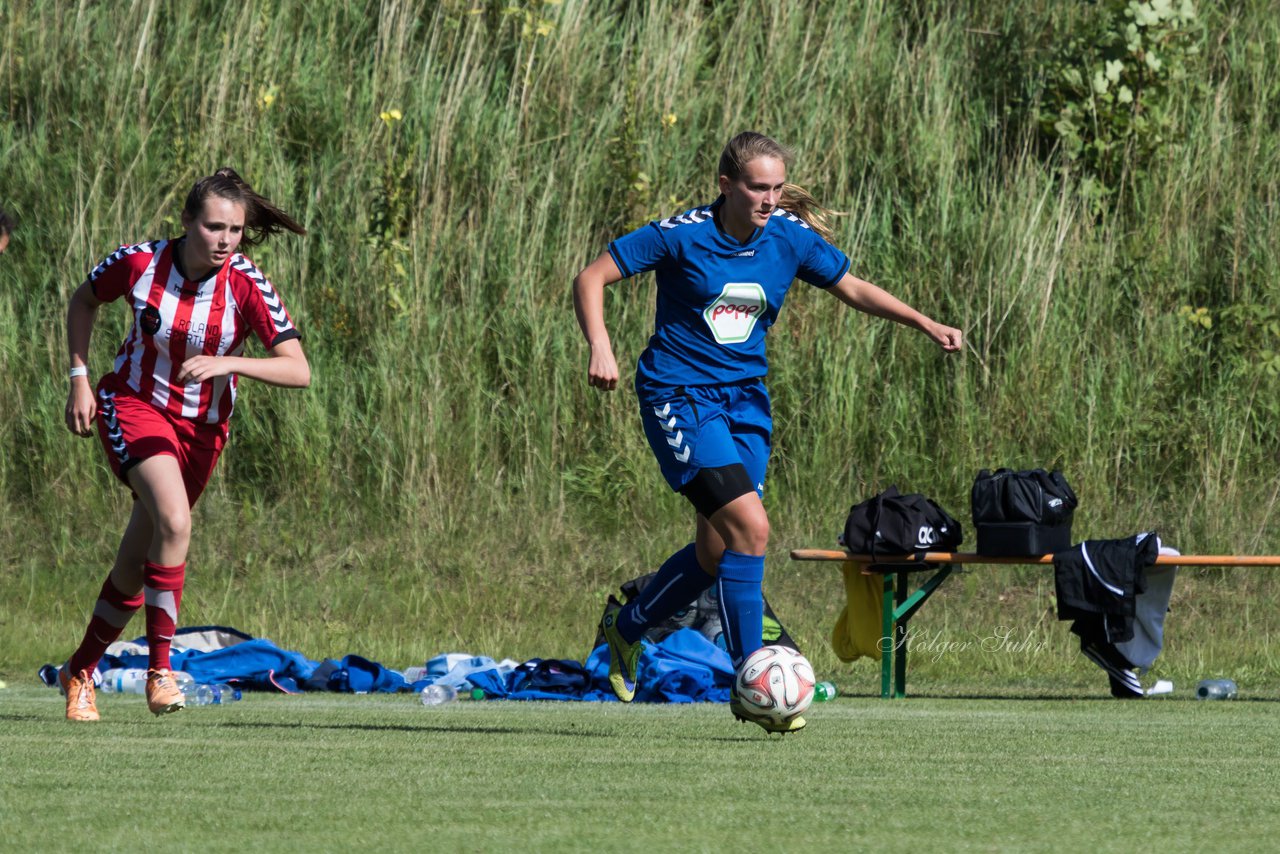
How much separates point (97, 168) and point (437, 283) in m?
2.71

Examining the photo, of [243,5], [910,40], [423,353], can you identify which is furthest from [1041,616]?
[243,5]

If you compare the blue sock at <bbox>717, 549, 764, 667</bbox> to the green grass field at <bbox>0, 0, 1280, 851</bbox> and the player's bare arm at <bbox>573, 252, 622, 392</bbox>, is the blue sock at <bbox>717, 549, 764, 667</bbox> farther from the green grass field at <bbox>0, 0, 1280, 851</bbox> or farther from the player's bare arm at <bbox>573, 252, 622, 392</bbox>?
the green grass field at <bbox>0, 0, 1280, 851</bbox>

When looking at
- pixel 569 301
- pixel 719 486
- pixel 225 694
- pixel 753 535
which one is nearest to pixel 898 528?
pixel 753 535

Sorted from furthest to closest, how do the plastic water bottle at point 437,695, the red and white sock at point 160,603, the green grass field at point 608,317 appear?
the green grass field at point 608,317 → the plastic water bottle at point 437,695 → the red and white sock at point 160,603

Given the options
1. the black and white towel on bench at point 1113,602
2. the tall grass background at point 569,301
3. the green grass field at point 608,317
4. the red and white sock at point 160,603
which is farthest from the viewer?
the tall grass background at point 569,301

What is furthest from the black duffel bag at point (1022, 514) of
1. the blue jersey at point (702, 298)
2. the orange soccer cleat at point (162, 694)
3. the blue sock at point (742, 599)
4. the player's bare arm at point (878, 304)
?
the orange soccer cleat at point (162, 694)

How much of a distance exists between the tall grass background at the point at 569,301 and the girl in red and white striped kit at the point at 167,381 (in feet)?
12.3

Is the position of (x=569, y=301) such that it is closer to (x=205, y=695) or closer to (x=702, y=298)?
(x=205, y=695)

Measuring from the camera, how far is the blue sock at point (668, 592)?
6.59 metres

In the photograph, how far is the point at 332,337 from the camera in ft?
41.7

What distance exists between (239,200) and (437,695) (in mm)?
2691

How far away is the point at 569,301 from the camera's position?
1300 cm

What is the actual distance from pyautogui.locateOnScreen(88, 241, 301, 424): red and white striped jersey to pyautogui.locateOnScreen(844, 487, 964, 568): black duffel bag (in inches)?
132

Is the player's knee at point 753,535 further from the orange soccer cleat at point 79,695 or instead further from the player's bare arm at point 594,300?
the orange soccer cleat at point 79,695
